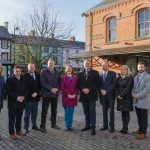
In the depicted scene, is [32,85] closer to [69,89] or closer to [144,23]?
[69,89]

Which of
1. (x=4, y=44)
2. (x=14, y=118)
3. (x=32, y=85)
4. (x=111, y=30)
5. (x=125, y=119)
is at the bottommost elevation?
(x=125, y=119)

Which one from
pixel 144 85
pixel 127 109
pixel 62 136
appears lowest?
pixel 62 136

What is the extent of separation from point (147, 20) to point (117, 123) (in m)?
12.3

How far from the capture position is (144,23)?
22.8 meters

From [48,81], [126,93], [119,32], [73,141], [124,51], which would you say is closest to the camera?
[73,141]

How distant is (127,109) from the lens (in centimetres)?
1005

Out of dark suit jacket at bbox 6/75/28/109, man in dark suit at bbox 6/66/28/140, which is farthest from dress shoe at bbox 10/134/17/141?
dark suit jacket at bbox 6/75/28/109

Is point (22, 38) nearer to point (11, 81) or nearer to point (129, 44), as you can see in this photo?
Result: point (129, 44)

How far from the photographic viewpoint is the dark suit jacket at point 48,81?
1037 centimetres

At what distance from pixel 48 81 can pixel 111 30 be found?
15809 mm

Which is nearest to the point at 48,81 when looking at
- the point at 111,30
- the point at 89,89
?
the point at 89,89

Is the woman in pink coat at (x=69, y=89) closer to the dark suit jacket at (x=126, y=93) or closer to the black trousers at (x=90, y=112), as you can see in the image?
the black trousers at (x=90, y=112)

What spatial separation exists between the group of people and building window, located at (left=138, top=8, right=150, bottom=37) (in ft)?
41.9

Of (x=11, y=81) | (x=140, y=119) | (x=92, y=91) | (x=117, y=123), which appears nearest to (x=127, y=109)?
(x=140, y=119)
